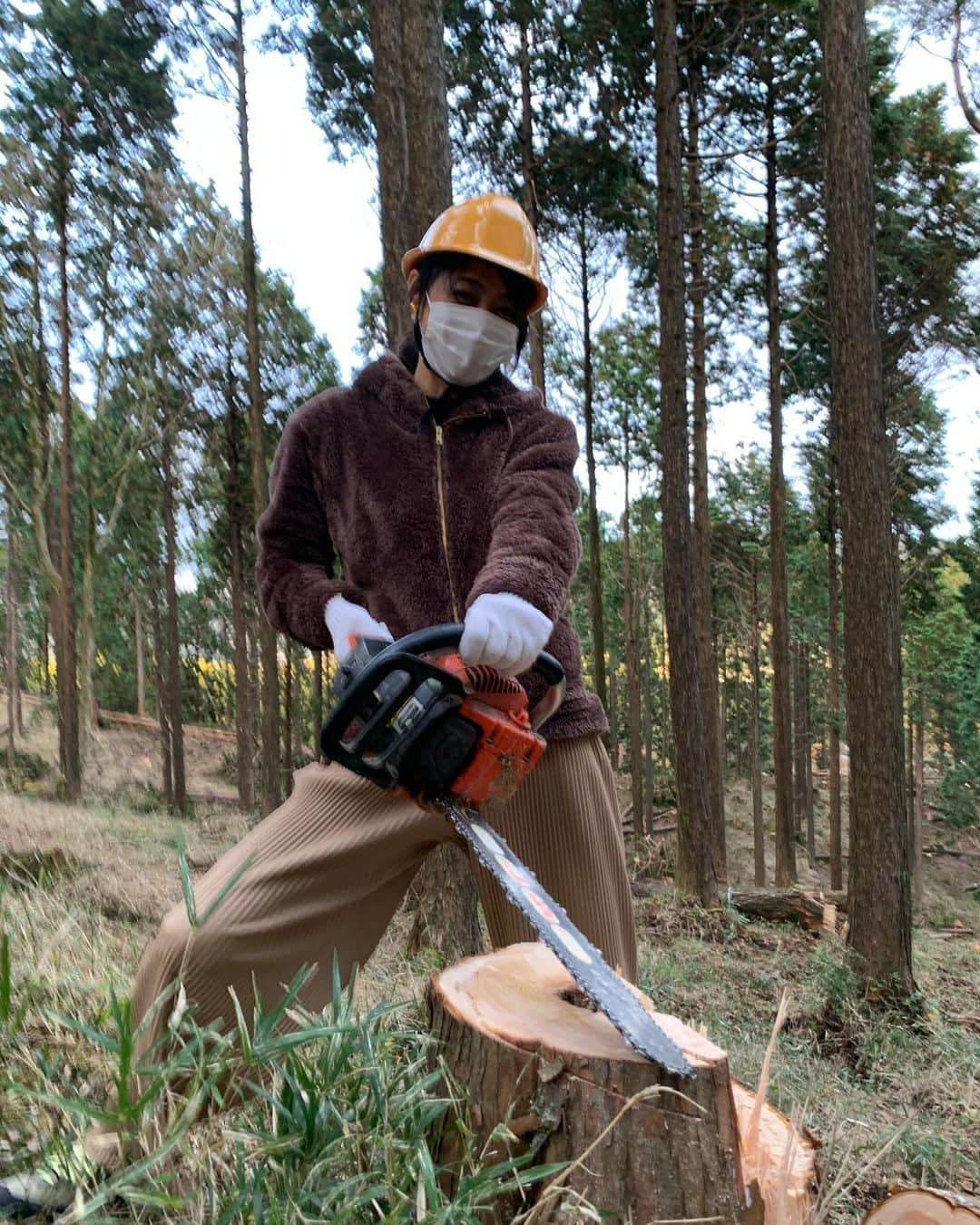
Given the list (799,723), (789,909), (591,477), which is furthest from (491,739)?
(799,723)

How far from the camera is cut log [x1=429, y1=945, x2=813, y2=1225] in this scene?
1.22 meters

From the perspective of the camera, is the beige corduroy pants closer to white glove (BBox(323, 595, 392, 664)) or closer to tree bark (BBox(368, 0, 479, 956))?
white glove (BBox(323, 595, 392, 664))

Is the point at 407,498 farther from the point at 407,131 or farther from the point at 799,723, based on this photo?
the point at 799,723

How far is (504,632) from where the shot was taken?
1619 millimetres

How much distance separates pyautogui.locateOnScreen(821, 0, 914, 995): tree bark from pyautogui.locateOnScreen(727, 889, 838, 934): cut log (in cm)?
322

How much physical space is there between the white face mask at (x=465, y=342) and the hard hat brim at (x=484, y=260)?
10cm

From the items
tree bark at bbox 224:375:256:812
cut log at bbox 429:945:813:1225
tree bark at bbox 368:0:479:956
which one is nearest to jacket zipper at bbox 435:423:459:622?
cut log at bbox 429:945:813:1225

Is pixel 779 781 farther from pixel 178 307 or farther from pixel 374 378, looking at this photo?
pixel 178 307

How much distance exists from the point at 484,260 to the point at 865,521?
4451 mm

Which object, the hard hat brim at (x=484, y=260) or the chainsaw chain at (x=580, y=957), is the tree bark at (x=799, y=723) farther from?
the chainsaw chain at (x=580, y=957)

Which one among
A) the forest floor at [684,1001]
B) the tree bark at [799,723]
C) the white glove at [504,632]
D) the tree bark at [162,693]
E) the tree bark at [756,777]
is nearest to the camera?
the forest floor at [684,1001]

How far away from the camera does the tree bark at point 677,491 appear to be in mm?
8508

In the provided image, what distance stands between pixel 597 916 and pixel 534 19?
11.7 m

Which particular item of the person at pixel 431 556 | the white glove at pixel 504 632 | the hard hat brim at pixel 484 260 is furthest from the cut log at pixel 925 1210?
the hard hat brim at pixel 484 260
